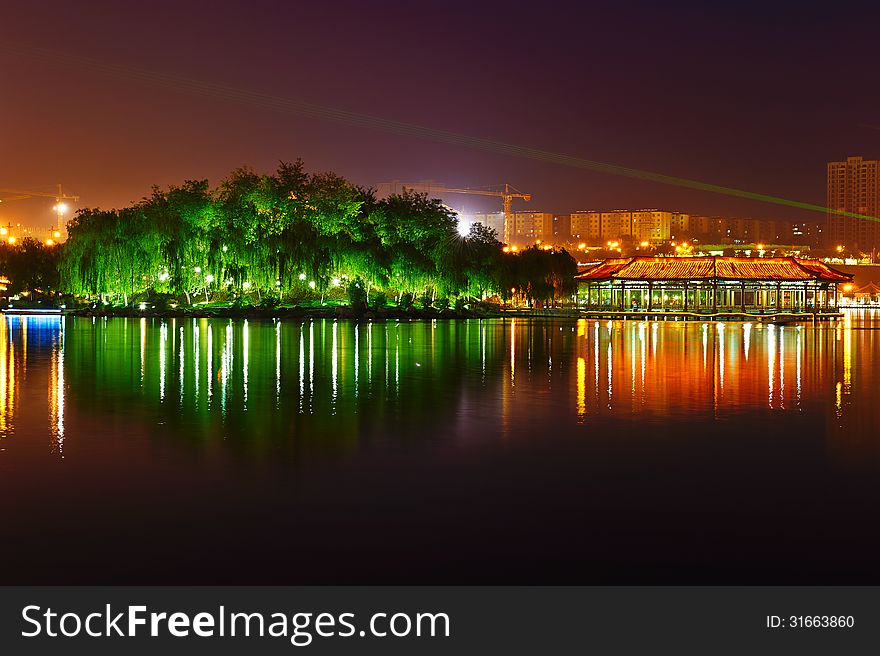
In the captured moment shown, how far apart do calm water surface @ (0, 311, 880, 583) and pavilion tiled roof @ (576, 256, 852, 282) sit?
230 ft

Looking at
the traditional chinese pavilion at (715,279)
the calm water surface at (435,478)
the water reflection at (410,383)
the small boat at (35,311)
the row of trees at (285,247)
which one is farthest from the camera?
the traditional chinese pavilion at (715,279)

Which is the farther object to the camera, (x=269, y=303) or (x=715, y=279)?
(x=715, y=279)

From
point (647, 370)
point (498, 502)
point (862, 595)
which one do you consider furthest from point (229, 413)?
Result: point (647, 370)

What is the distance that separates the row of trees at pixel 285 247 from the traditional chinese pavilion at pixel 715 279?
280 inches

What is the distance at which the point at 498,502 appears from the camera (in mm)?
10211

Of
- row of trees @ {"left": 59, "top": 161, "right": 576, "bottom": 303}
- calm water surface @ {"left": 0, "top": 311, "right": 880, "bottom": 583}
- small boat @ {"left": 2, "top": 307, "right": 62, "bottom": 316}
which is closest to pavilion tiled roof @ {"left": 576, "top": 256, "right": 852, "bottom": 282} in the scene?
row of trees @ {"left": 59, "top": 161, "right": 576, "bottom": 303}

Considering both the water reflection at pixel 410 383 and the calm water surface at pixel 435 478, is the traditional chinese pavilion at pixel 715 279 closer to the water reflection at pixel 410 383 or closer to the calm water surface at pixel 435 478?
the water reflection at pixel 410 383

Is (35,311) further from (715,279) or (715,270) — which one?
(715,270)

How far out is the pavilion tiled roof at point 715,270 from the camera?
9269 cm

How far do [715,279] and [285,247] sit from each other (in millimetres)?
40546

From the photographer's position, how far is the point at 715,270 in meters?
93.4

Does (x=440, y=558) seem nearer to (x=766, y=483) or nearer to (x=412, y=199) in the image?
(x=766, y=483)

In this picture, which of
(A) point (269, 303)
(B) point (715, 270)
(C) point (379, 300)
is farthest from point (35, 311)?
(B) point (715, 270)

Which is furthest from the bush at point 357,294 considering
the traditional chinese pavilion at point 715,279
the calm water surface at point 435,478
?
the calm water surface at point 435,478
